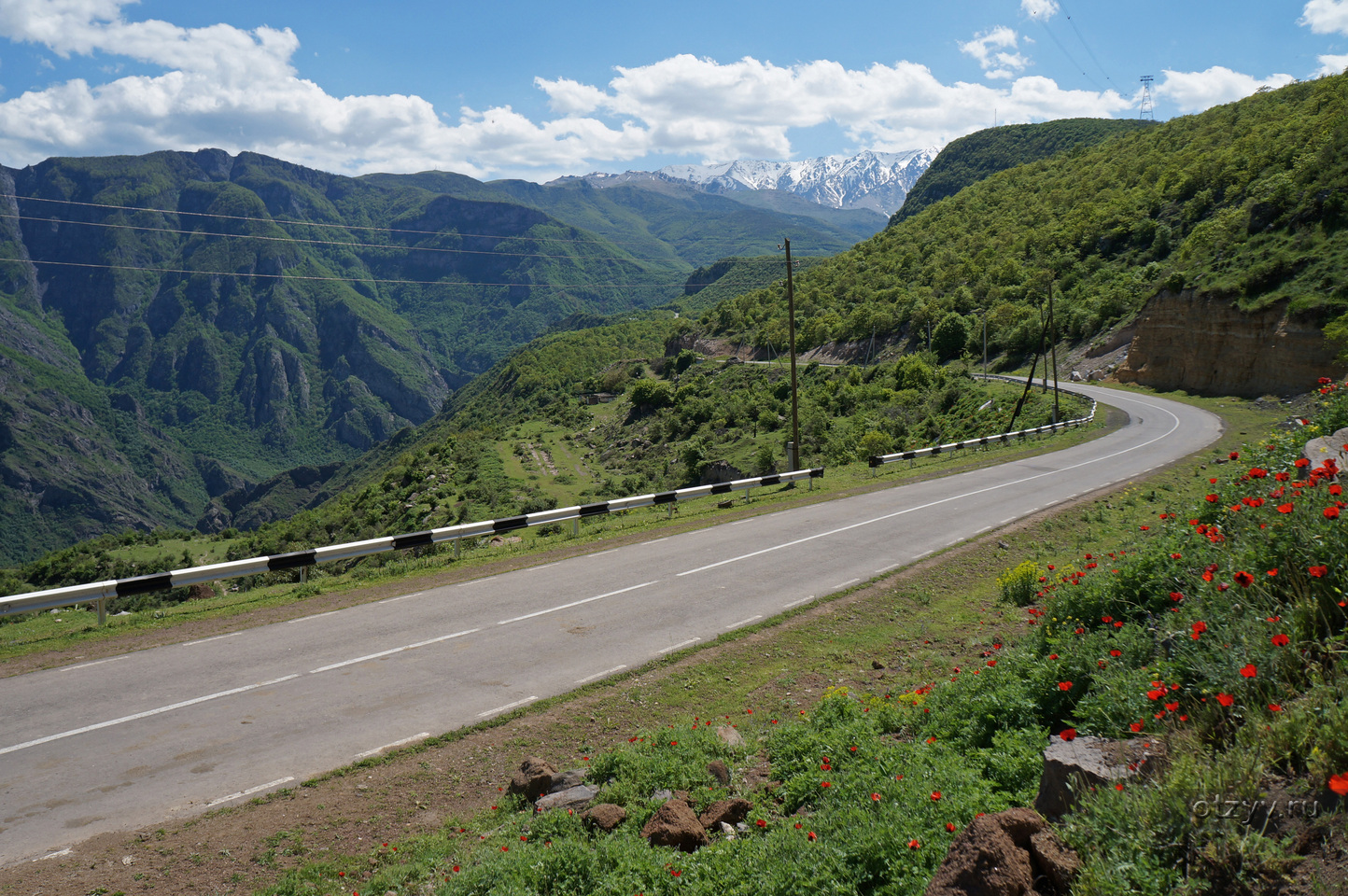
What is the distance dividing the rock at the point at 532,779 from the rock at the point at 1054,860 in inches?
171

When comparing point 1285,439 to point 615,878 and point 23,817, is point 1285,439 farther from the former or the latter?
point 23,817

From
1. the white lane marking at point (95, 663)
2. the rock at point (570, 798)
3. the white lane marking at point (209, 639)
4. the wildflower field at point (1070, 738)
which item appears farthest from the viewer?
the white lane marking at point (209, 639)

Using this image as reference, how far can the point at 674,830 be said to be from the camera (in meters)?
5.34

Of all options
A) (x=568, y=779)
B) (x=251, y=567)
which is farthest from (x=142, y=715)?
(x=251, y=567)

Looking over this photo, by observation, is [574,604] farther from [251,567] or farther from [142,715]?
[251,567]

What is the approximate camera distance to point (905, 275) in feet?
354

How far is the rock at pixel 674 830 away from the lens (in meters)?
5.34

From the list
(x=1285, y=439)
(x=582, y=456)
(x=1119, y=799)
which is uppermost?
(x=1285, y=439)

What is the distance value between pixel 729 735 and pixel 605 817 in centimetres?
200

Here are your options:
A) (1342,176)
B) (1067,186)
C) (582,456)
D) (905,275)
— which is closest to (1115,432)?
(1342,176)

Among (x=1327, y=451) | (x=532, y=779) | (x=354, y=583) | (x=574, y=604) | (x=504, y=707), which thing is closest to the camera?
(x=532, y=779)

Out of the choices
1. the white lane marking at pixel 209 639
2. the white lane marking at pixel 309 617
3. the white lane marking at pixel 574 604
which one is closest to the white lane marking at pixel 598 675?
the white lane marking at pixel 574 604

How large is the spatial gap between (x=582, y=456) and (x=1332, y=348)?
63.0 metres

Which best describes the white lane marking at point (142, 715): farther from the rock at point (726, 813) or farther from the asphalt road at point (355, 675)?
the rock at point (726, 813)
